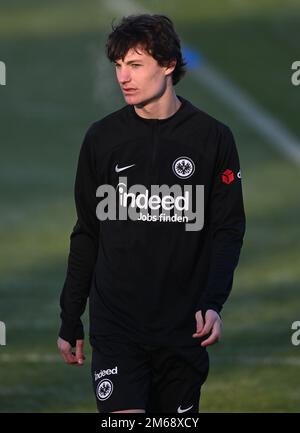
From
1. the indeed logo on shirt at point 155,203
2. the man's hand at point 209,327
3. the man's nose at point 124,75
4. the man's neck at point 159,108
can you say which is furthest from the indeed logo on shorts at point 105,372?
the man's nose at point 124,75

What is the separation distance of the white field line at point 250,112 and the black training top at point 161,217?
15074 mm

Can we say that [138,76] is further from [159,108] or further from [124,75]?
[159,108]

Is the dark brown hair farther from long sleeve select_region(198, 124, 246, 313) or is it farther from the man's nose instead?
long sleeve select_region(198, 124, 246, 313)

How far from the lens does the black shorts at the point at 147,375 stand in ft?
25.7

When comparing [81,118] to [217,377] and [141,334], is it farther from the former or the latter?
[141,334]

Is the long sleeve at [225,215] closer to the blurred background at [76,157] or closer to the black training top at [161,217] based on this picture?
the black training top at [161,217]

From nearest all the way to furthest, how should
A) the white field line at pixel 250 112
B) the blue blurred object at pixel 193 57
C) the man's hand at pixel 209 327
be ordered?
1. the man's hand at pixel 209 327
2. the white field line at pixel 250 112
3. the blue blurred object at pixel 193 57

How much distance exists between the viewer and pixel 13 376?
40.4 feet

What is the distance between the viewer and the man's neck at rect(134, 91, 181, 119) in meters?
7.95

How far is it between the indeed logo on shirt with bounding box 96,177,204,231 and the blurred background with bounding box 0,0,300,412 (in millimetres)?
3684

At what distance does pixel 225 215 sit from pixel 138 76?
87 centimetres

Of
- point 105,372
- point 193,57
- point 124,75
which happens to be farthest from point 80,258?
point 193,57

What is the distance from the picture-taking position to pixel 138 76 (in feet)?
25.7

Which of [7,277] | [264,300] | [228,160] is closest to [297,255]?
[264,300]
